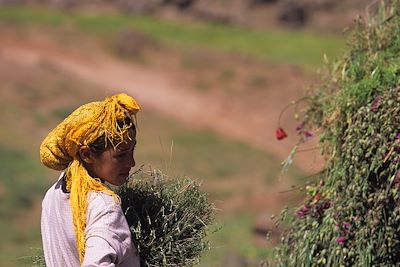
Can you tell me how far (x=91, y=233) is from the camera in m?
3.20

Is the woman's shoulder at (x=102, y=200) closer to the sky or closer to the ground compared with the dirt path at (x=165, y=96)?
closer to the sky

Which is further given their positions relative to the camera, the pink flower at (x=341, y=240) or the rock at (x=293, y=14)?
the rock at (x=293, y=14)

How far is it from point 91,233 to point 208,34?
26.9 meters

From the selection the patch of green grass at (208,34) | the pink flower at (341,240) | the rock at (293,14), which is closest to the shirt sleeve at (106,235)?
the pink flower at (341,240)

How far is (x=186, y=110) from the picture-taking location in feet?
76.2

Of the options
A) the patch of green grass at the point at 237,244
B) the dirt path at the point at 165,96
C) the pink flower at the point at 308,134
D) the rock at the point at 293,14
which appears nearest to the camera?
the pink flower at the point at 308,134

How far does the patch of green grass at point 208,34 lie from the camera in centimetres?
2723

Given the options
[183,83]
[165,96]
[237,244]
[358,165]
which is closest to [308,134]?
[358,165]

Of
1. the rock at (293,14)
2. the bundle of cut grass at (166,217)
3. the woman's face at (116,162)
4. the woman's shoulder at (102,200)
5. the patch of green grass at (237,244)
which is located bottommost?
the patch of green grass at (237,244)

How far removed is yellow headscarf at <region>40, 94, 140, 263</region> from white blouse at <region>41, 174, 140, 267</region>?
36 mm

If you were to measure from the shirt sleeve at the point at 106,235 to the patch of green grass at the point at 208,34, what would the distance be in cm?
2238

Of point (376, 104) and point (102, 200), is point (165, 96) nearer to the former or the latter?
point (376, 104)

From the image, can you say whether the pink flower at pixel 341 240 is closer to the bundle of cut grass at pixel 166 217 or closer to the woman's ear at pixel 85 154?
the bundle of cut grass at pixel 166 217

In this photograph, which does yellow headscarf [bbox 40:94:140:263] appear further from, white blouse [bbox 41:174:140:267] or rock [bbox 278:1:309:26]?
rock [bbox 278:1:309:26]
